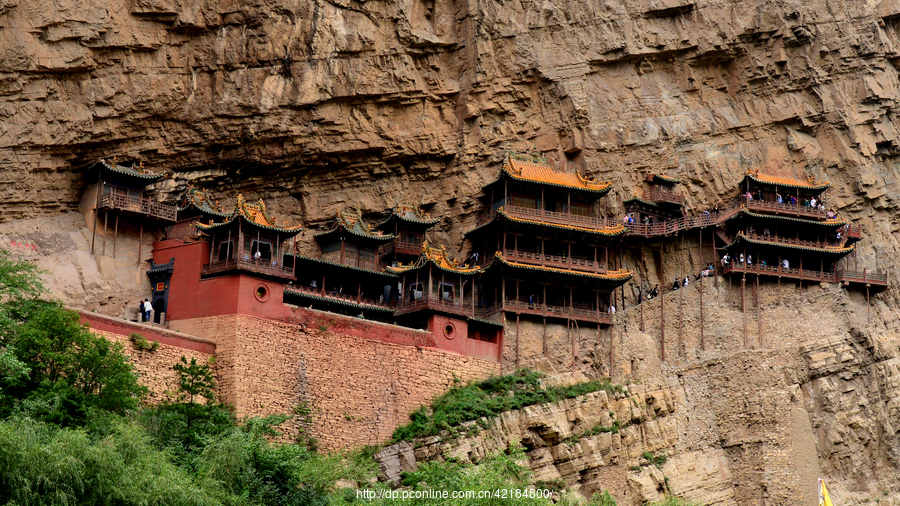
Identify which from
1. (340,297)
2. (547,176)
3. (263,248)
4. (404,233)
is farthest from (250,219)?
(547,176)

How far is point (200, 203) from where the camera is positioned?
46.0 meters

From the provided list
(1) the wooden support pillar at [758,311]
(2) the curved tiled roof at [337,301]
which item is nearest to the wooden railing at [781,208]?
(1) the wooden support pillar at [758,311]

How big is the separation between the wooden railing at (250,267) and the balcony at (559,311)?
348 inches

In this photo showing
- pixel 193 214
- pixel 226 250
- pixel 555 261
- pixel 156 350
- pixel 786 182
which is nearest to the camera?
pixel 156 350

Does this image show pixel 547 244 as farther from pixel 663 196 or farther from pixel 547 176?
pixel 663 196

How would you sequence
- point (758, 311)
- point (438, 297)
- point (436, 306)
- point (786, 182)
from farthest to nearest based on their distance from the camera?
point (786, 182) → point (758, 311) → point (438, 297) → point (436, 306)

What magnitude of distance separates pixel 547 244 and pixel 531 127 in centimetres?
538

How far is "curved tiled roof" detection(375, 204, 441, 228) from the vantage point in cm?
4888

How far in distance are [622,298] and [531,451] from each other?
10670mm

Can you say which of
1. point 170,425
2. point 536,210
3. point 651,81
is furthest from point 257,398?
point 651,81

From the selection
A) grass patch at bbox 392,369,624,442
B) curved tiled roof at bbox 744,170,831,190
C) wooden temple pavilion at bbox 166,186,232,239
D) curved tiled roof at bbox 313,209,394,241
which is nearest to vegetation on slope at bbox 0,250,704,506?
grass patch at bbox 392,369,624,442

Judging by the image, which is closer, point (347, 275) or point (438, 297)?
point (438, 297)

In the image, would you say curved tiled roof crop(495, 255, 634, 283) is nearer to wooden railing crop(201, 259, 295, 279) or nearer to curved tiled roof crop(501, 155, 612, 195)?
curved tiled roof crop(501, 155, 612, 195)

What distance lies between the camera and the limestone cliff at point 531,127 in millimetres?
44625
